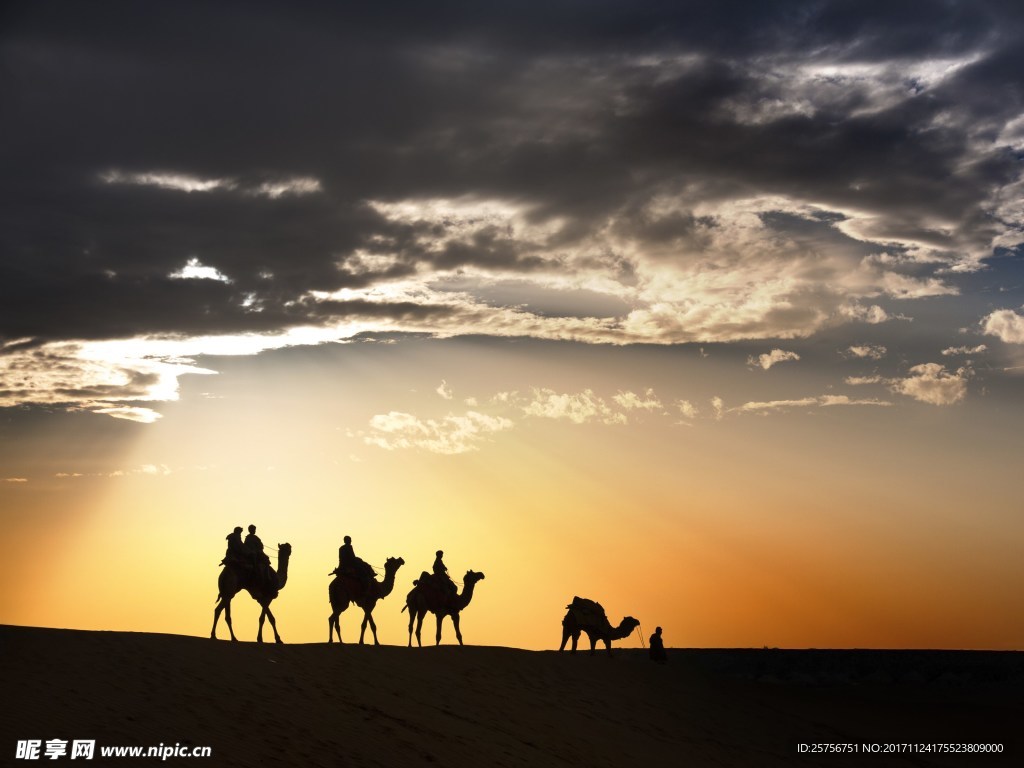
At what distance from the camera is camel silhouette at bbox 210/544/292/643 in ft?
87.2

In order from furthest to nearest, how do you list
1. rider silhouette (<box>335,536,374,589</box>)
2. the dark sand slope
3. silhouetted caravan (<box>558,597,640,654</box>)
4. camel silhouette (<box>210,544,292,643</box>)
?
1. silhouetted caravan (<box>558,597,640,654</box>)
2. rider silhouette (<box>335,536,374,589</box>)
3. camel silhouette (<box>210,544,292,643</box>)
4. the dark sand slope

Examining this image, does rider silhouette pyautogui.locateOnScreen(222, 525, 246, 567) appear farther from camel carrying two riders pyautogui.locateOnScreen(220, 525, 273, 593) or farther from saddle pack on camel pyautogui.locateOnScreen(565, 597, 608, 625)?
saddle pack on camel pyautogui.locateOnScreen(565, 597, 608, 625)

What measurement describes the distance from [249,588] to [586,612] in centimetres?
1274

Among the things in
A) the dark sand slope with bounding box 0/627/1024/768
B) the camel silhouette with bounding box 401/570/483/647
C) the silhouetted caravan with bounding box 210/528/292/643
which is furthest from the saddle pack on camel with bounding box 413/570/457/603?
the silhouetted caravan with bounding box 210/528/292/643

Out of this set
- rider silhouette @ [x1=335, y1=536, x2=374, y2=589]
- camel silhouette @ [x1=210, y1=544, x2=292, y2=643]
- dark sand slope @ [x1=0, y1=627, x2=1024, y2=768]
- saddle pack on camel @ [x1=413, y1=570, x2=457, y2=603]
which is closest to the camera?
dark sand slope @ [x1=0, y1=627, x2=1024, y2=768]

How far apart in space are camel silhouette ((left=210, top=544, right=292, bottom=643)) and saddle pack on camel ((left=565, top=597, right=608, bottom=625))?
11178mm

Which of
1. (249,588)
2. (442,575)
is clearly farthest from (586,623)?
(249,588)

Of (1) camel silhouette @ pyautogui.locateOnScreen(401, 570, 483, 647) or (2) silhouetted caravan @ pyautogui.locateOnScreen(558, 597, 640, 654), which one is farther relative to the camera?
(2) silhouetted caravan @ pyautogui.locateOnScreen(558, 597, 640, 654)

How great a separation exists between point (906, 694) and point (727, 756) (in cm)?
1990

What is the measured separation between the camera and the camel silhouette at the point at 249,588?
26.6 metres

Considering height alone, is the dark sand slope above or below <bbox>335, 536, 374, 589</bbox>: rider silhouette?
below

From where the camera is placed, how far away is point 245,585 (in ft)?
88.7

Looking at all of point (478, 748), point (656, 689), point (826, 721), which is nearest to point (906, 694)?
point (826, 721)

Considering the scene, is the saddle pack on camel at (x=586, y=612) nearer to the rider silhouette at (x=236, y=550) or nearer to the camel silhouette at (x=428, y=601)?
the camel silhouette at (x=428, y=601)
